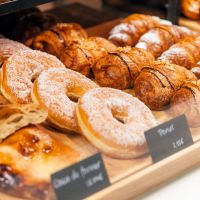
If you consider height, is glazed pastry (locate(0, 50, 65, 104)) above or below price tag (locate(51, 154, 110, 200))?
above

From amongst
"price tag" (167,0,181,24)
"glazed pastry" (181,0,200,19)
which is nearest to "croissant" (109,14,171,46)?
"price tag" (167,0,181,24)

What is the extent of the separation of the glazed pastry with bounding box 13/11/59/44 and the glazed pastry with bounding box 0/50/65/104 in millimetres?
389

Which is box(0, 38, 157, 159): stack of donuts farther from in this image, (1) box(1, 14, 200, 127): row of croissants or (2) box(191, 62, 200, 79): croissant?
(2) box(191, 62, 200, 79): croissant

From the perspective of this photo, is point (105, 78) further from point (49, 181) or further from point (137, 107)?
point (49, 181)

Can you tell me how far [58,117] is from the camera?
1276mm

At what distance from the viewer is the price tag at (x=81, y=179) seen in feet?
3.34

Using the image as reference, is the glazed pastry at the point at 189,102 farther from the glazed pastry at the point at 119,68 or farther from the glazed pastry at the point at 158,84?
the glazed pastry at the point at 119,68

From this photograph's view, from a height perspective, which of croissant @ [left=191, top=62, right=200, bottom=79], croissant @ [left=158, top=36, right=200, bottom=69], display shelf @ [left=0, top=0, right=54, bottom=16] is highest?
display shelf @ [left=0, top=0, right=54, bottom=16]

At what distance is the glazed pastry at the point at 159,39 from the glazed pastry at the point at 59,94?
18.0 inches

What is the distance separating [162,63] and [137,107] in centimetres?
29

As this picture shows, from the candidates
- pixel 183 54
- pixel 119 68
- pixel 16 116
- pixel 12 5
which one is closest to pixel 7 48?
pixel 12 5

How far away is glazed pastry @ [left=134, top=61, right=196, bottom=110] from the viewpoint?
1.45m

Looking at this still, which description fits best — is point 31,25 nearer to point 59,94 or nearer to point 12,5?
point 12,5

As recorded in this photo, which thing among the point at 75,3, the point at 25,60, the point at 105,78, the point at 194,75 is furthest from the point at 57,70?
the point at 75,3
